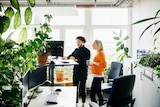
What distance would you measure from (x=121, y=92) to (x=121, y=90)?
0.11 feet

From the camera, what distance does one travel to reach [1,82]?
157 centimetres

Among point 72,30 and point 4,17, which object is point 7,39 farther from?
point 72,30

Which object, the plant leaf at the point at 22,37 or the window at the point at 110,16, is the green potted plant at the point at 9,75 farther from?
the window at the point at 110,16

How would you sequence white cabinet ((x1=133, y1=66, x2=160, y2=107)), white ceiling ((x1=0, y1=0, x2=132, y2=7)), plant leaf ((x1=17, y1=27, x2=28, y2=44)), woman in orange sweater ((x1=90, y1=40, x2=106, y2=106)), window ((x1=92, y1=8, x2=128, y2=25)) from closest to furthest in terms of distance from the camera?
plant leaf ((x1=17, y1=27, x2=28, y2=44)) → white cabinet ((x1=133, y1=66, x2=160, y2=107)) → woman in orange sweater ((x1=90, y1=40, x2=106, y2=106)) → white ceiling ((x1=0, y1=0, x2=132, y2=7)) → window ((x1=92, y1=8, x2=128, y2=25))

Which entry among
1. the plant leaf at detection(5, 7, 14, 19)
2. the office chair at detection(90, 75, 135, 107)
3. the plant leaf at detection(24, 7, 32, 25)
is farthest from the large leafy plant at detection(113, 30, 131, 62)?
the plant leaf at detection(5, 7, 14, 19)

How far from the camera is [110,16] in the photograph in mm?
6926

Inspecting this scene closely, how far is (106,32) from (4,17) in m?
5.55

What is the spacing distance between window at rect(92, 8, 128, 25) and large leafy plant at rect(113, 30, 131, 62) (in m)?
0.40

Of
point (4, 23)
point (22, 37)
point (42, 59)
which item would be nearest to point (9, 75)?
point (4, 23)

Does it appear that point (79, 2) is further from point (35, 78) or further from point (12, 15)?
point (12, 15)

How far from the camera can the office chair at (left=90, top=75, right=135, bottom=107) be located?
3.26 m

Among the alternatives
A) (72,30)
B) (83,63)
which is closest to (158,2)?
(83,63)

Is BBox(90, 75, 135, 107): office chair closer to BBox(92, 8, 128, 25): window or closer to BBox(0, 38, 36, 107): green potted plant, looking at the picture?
BBox(0, 38, 36, 107): green potted plant

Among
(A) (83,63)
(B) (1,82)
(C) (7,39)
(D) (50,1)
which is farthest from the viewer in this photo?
(D) (50,1)
